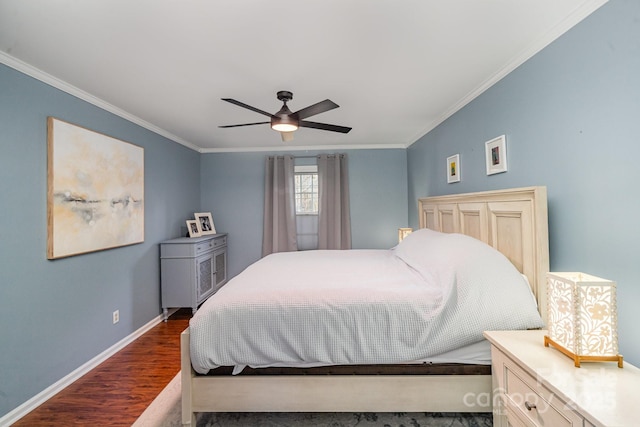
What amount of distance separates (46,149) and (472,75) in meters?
3.21

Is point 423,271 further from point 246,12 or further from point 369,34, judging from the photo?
point 246,12

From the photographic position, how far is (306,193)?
467cm

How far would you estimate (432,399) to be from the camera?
1.58 metres

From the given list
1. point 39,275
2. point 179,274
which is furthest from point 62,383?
point 179,274

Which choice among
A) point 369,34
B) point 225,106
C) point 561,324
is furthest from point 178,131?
point 561,324

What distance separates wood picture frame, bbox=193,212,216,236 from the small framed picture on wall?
339cm

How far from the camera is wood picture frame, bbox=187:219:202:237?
12.9 ft

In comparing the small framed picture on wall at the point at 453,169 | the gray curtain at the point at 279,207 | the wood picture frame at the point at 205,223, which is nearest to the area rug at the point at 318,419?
the small framed picture on wall at the point at 453,169

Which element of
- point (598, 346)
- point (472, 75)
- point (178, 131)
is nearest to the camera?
point (598, 346)

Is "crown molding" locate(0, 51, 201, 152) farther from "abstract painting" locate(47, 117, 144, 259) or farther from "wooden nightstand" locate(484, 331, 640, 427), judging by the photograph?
"wooden nightstand" locate(484, 331, 640, 427)

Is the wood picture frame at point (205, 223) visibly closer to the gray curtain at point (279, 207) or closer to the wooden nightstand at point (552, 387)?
the gray curtain at point (279, 207)

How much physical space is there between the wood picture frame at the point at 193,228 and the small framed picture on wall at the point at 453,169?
11.0ft

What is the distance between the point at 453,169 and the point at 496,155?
733mm

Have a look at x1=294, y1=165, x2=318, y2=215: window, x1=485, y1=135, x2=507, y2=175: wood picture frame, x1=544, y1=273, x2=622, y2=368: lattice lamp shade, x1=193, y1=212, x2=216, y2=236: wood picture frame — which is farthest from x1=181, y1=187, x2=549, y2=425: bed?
x1=294, y1=165, x2=318, y2=215: window
